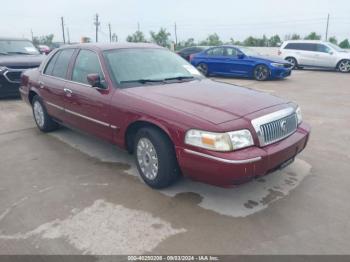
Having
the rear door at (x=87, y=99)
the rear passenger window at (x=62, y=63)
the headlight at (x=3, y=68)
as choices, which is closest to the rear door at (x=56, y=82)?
the rear passenger window at (x=62, y=63)

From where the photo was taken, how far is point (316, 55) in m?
16.8

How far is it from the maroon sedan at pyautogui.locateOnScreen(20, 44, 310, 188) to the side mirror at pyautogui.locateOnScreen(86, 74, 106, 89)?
0.01 metres

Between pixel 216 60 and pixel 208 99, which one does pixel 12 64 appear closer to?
pixel 208 99

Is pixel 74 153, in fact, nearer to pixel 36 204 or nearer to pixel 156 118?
pixel 36 204

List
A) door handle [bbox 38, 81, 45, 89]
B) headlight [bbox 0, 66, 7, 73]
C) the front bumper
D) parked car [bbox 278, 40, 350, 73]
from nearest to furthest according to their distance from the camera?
the front bumper < door handle [bbox 38, 81, 45, 89] < headlight [bbox 0, 66, 7, 73] < parked car [bbox 278, 40, 350, 73]

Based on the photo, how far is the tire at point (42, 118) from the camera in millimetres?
5702

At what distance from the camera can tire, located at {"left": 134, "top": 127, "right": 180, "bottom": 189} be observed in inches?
134

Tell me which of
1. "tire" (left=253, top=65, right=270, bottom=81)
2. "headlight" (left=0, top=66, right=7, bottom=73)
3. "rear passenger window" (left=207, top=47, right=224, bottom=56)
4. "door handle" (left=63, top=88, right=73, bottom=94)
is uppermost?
"rear passenger window" (left=207, top=47, right=224, bottom=56)

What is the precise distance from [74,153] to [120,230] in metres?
2.24

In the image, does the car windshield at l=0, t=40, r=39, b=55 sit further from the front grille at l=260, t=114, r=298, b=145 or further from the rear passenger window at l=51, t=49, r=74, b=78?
the front grille at l=260, t=114, r=298, b=145

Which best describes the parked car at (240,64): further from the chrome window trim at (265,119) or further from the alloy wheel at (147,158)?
the alloy wheel at (147,158)

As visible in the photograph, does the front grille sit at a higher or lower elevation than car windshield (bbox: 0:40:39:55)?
lower

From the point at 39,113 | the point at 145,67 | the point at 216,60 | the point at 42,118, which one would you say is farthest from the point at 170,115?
the point at 216,60

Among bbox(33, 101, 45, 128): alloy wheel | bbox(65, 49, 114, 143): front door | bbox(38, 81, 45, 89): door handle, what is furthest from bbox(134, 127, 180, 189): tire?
bbox(33, 101, 45, 128): alloy wheel
